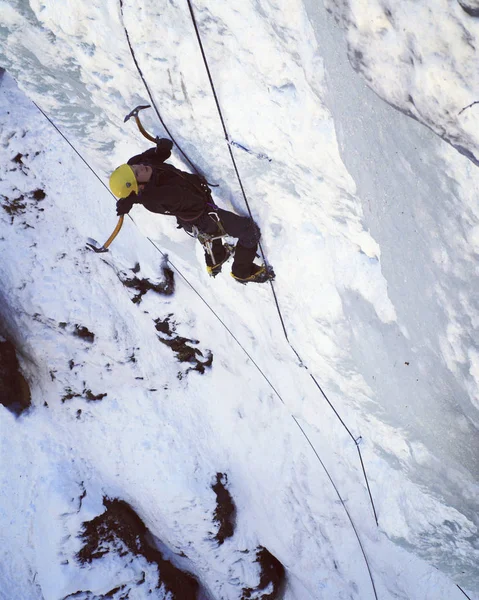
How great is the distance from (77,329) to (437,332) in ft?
15.8

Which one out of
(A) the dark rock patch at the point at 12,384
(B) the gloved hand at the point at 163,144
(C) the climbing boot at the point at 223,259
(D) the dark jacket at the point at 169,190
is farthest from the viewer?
(A) the dark rock patch at the point at 12,384

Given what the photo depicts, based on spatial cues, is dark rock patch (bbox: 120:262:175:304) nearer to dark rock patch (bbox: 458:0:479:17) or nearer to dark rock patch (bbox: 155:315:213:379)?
dark rock patch (bbox: 155:315:213:379)

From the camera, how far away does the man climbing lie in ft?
9.75

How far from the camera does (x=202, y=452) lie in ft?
20.9

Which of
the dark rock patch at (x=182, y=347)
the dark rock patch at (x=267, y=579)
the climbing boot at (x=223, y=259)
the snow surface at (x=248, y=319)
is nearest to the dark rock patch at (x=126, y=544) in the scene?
the snow surface at (x=248, y=319)

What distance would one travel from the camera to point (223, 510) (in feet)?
20.9

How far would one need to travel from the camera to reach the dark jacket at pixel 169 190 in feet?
10.2

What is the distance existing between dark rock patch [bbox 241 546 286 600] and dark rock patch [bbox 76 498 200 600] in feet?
2.92

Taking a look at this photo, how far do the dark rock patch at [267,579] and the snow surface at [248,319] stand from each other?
0.16 m

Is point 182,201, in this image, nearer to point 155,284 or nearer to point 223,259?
point 223,259

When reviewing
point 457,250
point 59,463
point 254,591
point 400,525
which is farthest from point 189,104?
point 254,591

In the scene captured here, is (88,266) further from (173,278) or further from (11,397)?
(11,397)

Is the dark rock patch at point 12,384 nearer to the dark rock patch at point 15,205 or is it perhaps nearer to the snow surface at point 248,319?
the snow surface at point 248,319

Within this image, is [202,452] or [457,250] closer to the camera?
[457,250]
